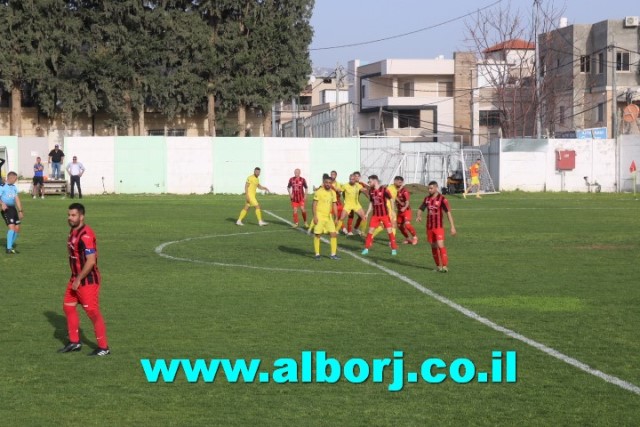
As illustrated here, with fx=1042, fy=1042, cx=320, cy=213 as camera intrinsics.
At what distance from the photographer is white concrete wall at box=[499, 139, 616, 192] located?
51.5 m

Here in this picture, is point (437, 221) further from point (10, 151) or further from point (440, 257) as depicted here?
point (10, 151)

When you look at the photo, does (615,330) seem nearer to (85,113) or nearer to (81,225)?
(81,225)

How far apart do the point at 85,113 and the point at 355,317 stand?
51.6m

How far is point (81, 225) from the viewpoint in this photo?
1131cm

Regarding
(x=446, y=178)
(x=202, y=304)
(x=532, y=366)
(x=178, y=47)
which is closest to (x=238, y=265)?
(x=202, y=304)

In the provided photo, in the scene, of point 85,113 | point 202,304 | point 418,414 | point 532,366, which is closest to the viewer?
point 418,414

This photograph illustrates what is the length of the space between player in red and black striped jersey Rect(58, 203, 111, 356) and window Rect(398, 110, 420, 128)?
76.9m

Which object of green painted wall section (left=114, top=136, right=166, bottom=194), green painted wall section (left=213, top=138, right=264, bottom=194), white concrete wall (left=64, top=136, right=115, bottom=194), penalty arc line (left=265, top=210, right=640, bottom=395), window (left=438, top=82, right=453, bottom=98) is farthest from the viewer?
window (left=438, top=82, right=453, bottom=98)

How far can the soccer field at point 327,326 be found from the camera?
9.10 metres

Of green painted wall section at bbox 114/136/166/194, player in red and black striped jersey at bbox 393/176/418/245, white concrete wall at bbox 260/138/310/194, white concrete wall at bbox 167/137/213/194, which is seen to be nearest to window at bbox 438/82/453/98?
white concrete wall at bbox 260/138/310/194

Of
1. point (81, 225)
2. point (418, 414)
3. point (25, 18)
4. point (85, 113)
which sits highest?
point (25, 18)

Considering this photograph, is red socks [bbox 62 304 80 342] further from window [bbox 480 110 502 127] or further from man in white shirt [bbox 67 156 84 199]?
window [bbox 480 110 502 127]

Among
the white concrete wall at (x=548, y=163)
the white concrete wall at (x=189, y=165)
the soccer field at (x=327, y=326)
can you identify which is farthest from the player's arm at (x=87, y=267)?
the white concrete wall at (x=548, y=163)

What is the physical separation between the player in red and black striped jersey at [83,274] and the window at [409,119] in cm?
7690
